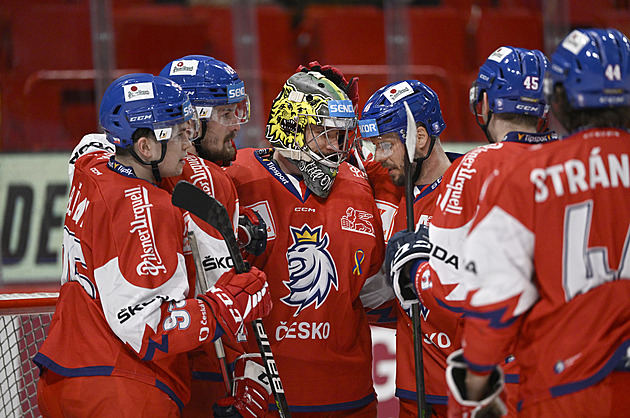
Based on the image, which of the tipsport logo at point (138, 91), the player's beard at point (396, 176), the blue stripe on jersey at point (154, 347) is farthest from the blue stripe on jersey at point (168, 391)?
the player's beard at point (396, 176)

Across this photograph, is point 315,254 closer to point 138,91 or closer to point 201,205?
point 201,205

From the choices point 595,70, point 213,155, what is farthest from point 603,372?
point 213,155

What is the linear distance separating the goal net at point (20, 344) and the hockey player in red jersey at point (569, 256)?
1715 mm

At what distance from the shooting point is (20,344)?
2836 millimetres

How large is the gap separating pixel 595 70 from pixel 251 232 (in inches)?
51.7

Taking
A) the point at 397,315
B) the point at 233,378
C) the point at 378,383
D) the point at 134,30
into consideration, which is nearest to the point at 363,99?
the point at 134,30

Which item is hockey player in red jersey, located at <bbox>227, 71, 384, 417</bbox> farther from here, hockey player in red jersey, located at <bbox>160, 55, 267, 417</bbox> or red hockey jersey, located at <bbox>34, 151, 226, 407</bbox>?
red hockey jersey, located at <bbox>34, 151, 226, 407</bbox>

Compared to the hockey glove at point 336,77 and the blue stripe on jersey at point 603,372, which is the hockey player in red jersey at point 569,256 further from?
the hockey glove at point 336,77

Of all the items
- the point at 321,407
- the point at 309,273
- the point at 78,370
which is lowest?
the point at 321,407

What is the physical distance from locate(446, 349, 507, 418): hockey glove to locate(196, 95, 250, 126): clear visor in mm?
1374

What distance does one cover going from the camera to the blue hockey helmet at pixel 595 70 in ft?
5.71

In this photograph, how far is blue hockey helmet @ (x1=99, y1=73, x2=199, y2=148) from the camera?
89.0 inches

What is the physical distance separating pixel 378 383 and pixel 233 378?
4.05 feet

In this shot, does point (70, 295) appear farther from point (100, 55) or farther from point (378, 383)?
point (100, 55)
